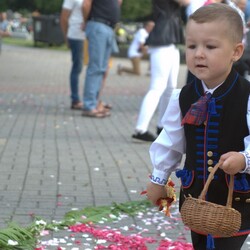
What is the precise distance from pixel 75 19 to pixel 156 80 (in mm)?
3417

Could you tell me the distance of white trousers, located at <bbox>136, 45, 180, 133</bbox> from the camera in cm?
825

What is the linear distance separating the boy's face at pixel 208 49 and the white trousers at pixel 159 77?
4.97 meters

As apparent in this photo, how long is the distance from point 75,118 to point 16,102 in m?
2.39

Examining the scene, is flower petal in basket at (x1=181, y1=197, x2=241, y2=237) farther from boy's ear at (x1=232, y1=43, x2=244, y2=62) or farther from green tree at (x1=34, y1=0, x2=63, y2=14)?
green tree at (x1=34, y1=0, x2=63, y2=14)

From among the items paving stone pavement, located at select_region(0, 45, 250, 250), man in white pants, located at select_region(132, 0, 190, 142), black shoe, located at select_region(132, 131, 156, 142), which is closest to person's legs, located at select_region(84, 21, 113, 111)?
paving stone pavement, located at select_region(0, 45, 250, 250)

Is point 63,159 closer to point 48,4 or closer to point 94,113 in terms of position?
point 94,113

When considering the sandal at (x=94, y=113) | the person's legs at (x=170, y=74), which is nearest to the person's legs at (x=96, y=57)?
the sandal at (x=94, y=113)

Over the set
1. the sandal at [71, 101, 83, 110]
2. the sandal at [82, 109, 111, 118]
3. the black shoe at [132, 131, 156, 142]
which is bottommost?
the sandal at [71, 101, 83, 110]

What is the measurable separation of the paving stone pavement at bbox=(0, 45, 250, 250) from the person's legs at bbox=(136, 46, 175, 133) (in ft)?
1.03

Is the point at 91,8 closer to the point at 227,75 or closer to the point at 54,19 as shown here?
the point at 227,75

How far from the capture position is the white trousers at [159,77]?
27.1 feet

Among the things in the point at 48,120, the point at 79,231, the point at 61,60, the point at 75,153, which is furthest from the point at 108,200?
the point at 61,60

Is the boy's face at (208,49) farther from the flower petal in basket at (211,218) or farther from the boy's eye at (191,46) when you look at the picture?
the flower petal in basket at (211,218)

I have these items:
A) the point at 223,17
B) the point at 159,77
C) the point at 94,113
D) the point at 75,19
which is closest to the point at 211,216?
the point at 223,17
